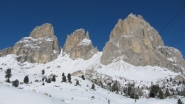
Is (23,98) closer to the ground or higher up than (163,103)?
higher up

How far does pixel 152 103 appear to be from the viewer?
42344 mm

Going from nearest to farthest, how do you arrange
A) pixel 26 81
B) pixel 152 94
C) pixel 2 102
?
1. pixel 2 102
2. pixel 26 81
3. pixel 152 94

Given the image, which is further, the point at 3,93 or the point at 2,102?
the point at 3,93

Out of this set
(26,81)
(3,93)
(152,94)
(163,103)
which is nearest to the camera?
(3,93)

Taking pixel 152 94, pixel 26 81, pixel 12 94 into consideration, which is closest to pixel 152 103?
pixel 12 94

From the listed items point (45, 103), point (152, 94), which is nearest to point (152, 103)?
point (45, 103)

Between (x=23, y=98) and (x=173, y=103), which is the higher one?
(x=23, y=98)

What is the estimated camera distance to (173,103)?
42375 mm

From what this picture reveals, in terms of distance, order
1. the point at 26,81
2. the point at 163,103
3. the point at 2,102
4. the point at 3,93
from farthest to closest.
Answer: the point at 26,81, the point at 163,103, the point at 3,93, the point at 2,102

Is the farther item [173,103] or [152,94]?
[152,94]

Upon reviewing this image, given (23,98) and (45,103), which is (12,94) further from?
(45,103)

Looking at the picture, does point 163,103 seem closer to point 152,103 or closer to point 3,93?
point 152,103

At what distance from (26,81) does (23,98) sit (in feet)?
148

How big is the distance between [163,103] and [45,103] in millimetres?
25583
